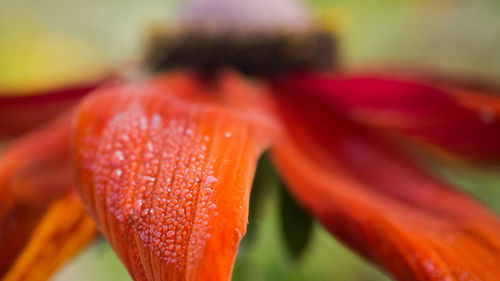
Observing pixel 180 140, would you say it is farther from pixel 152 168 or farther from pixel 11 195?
pixel 11 195

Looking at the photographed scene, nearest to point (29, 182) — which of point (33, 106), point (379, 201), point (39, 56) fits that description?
point (33, 106)

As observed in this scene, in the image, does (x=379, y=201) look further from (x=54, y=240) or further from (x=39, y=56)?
(x=39, y=56)

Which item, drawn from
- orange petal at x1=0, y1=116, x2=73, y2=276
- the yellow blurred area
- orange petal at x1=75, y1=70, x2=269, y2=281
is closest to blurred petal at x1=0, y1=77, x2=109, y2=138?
orange petal at x1=0, y1=116, x2=73, y2=276

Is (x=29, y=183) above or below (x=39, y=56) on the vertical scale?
above

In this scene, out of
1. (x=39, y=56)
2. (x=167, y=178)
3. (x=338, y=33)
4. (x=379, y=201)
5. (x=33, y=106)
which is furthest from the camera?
(x=39, y=56)

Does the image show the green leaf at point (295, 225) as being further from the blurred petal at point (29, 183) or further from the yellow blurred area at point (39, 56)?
the yellow blurred area at point (39, 56)

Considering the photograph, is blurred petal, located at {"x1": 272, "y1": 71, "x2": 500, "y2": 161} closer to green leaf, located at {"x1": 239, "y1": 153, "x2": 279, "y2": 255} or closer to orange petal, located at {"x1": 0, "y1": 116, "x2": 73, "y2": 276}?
green leaf, located at {"x1": 239, "y1": 153, "x2": 279, "y2": 255}
